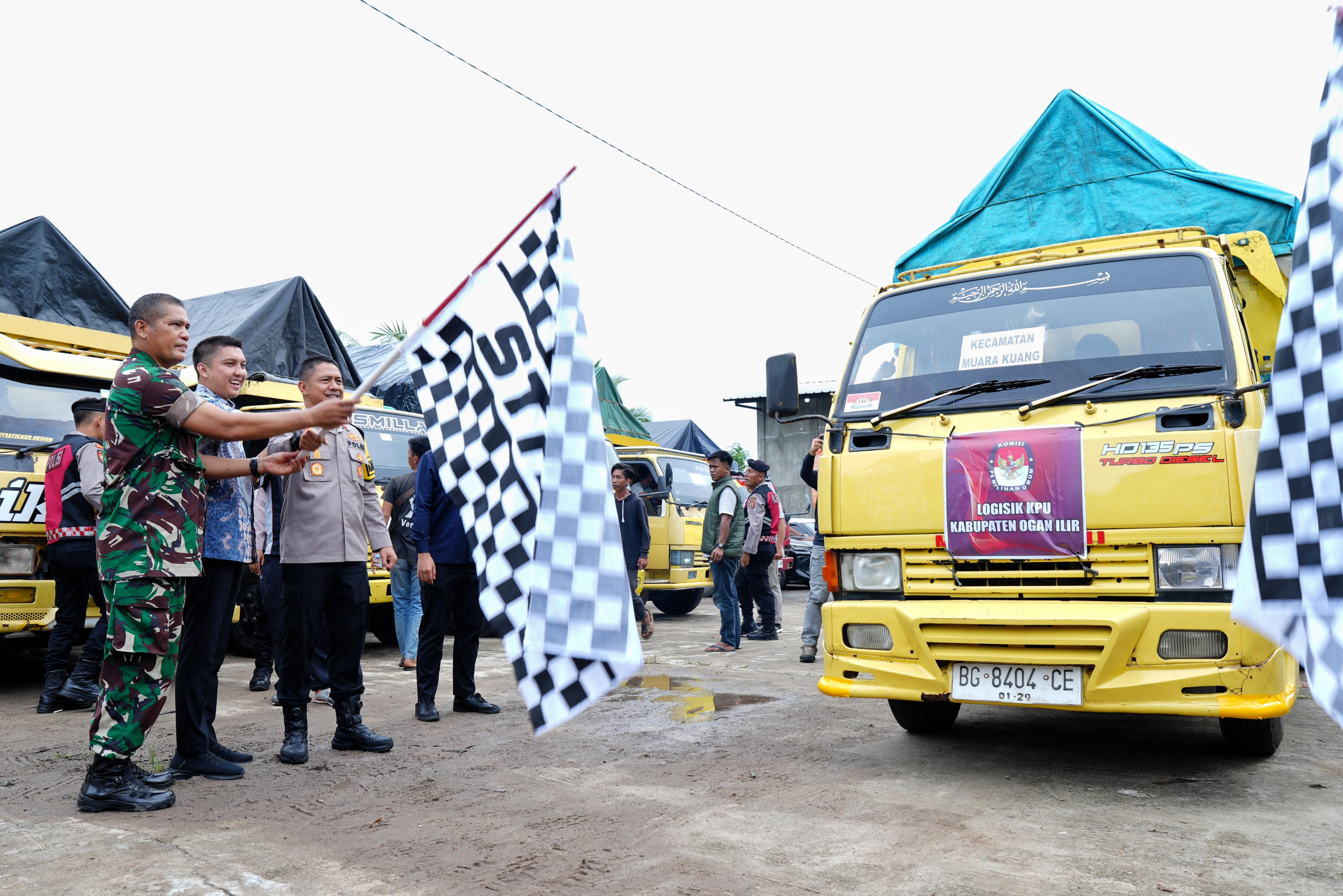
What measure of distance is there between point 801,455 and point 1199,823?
2901 cm

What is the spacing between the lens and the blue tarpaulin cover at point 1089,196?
598 centimetres

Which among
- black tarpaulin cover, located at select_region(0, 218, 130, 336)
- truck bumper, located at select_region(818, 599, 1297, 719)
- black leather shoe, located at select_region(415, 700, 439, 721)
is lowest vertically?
black leather shoe, located at select_region(415, 700, 439, 721)

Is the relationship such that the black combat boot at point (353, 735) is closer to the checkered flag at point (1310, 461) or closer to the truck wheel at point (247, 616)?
the truck wheel at point (247, 616)

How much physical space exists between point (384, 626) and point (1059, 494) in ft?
23.1

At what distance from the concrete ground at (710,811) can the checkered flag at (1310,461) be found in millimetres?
1480

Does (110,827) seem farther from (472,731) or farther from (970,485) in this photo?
(970,485)

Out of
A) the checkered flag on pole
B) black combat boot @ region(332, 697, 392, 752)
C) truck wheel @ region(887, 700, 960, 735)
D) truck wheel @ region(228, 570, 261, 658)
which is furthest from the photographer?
truck wheel @ region(228, 570, 261, 658)

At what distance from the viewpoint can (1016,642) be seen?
4117mm

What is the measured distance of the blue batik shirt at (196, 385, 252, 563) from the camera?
4453mm

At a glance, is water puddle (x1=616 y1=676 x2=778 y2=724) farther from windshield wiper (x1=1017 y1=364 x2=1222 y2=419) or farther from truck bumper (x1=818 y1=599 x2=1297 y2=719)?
windshield wiper (x1=1017 y1=364 x2=1222 y2=419)

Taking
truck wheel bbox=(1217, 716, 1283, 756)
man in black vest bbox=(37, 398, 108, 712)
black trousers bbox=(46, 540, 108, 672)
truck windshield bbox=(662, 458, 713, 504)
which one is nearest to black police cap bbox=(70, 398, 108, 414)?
man in black vest bbox=(37, 398, 108, 712)

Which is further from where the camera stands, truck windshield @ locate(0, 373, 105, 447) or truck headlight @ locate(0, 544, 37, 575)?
truck windshield @ locate(0, 373, 105, 447)

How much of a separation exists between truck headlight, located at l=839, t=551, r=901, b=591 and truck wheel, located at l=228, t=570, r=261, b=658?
4.78 m

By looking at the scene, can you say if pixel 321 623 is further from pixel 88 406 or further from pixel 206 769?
pixel 88 406
